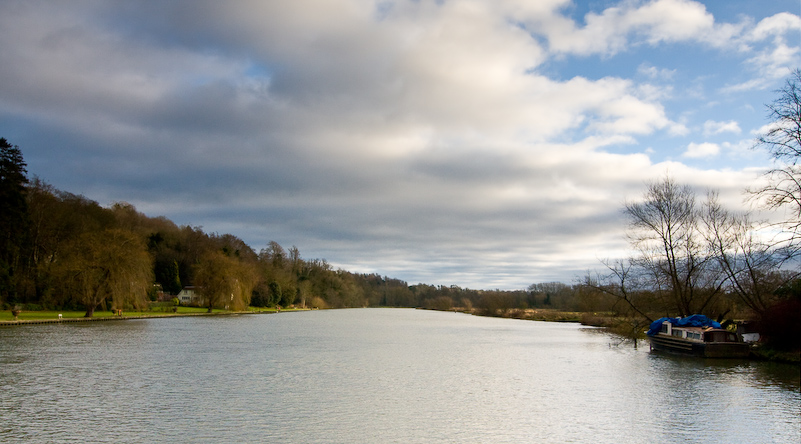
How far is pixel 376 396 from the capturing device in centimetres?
1694

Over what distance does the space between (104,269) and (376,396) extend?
131ft

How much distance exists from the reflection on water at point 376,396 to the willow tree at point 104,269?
54.1 ft

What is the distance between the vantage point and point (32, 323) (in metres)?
40.8

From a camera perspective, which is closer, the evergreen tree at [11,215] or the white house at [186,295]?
the evergreen tree at [11,215]

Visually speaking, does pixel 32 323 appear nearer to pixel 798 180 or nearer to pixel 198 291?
pixel 198 291

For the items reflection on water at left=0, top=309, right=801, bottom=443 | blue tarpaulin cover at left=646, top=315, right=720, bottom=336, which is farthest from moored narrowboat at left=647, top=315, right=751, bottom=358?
reflection on water at left=0, top=309, right=801, bottom=443

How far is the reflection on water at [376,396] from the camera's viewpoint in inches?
493

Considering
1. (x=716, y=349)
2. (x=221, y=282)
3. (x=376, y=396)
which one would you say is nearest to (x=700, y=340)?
(x=716, y=349)

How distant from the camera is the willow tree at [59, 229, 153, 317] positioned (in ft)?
150

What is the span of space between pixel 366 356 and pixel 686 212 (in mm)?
24224

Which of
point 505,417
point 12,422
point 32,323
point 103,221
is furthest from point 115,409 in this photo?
point 103,221

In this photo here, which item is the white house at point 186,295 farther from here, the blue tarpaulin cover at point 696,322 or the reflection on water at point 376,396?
the blue tarpaulin cover at point 696,322

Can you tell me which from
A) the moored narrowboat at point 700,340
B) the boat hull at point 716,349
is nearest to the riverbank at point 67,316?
the moored narrowboat at point 700,340

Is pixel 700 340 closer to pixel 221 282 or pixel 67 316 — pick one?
pixel 67 316
